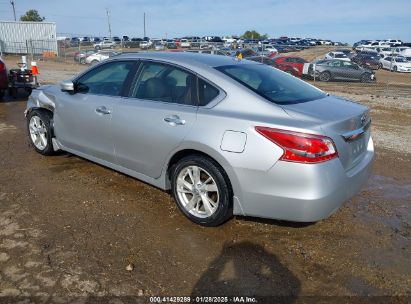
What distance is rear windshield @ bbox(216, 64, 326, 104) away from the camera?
143 inches

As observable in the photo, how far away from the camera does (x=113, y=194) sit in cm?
453

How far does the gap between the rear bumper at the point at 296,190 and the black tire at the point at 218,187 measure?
17 centimetres

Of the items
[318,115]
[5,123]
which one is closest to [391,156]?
[318,115]

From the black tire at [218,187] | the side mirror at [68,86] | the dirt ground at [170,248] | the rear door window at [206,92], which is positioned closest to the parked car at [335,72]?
the dirt ground at [170,248]

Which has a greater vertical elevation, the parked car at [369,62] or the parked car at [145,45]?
the parked car at [145,45]

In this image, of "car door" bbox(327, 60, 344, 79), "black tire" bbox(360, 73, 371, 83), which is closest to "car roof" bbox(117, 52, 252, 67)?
"car door" bbox(327, 60, 344, 79)

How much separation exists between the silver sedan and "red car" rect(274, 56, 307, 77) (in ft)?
63.3

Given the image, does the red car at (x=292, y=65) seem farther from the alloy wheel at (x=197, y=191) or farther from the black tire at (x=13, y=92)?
the alloy wheel at (x=197, y=191)

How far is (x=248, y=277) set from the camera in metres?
2.98

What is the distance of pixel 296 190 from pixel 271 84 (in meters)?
1.26

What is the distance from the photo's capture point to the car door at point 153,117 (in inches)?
147

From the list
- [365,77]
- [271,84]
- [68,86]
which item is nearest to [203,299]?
[271,84]

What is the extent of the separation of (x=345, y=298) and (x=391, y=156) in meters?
4.27

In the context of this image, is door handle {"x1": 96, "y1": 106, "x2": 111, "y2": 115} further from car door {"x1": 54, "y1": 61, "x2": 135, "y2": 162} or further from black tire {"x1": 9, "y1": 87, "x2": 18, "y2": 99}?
black tire {"x1": 9, "y1": 87, "x2": 18, "y2": 99}
